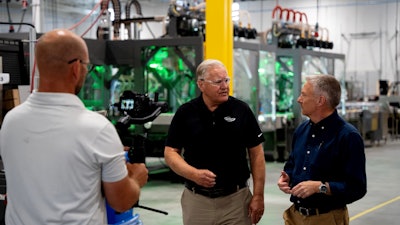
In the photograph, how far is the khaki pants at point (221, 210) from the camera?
3514 mm

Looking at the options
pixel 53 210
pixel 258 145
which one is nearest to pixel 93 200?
pixel 53 210

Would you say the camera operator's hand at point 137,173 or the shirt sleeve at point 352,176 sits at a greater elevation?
the camera operator's hand at point 137,173

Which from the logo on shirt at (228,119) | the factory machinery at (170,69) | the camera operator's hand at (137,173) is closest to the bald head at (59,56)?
the camera operator's hand at (137,173)

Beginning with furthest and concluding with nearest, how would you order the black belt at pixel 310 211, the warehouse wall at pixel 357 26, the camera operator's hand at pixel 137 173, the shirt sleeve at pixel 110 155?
the warehouse wall at pixel 357 26
the black belt at pixel 310 211
the camera operator's hand at pixel 137 173
the shirt sleeve at pixel 110 155

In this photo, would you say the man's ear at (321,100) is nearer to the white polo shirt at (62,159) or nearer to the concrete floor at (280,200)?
the white polo shirt at (62,159)

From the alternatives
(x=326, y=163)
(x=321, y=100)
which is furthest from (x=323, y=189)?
(x=321, y=100)

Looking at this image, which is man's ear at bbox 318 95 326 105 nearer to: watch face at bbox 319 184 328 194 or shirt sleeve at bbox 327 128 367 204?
shirt sleeve at bbox 327 128 367 204

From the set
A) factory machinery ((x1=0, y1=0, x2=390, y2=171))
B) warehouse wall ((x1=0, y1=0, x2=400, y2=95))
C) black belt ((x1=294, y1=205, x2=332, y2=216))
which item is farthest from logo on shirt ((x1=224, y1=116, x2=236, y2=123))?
warehouse wall ((x1=0, y1=0, x2=400, y2=95))

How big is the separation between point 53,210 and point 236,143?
1651 mm

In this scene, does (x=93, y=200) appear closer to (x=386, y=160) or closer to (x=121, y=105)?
(x=121, y=105)

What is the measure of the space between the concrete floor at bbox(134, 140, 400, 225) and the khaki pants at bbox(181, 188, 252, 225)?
3.46 metres

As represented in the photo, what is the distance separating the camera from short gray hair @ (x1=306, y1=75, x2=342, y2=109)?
323cm

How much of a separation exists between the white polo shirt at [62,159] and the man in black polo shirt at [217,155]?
1.39 metres

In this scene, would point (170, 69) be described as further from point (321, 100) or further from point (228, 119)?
point (321, 100)
